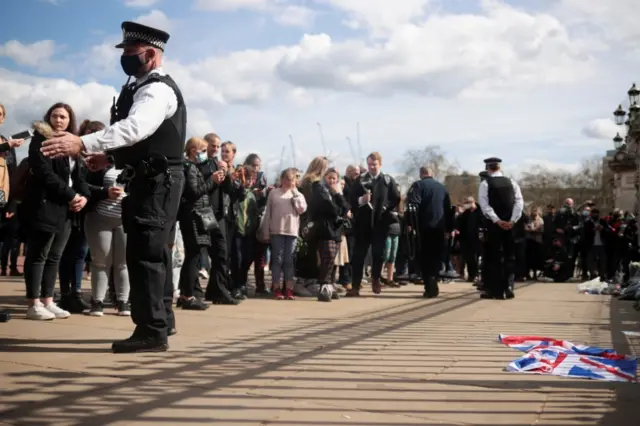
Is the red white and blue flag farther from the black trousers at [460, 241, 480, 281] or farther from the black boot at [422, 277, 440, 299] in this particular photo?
the black trousers at [460, 241, 480, 281]

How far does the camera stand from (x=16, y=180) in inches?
281

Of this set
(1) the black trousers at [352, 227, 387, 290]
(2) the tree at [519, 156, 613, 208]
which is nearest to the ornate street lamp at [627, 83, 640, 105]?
(1) the black trousers at [352, 227, 387, 290]

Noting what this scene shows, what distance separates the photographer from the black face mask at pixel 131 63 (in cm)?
552

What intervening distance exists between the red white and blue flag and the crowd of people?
2.45m

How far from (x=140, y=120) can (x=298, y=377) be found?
1.89m

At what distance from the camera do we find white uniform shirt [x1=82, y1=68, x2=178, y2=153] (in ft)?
16.4

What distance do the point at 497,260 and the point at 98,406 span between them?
8834 millimetres

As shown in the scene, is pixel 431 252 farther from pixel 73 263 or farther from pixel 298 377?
pixel 298 377

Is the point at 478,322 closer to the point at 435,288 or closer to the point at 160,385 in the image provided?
the point at 435,288

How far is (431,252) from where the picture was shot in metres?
12.0

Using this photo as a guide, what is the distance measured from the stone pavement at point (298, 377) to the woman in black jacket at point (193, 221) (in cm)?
72

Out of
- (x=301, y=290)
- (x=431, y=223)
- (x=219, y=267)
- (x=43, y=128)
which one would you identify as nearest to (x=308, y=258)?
(x=301, y=290)

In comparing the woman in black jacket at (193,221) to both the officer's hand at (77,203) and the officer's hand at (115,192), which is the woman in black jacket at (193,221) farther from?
the officer's hand at (77,203)

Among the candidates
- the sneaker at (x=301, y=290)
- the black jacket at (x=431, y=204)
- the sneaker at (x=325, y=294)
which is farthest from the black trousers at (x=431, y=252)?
the sneaker at (x=325, y=294)
